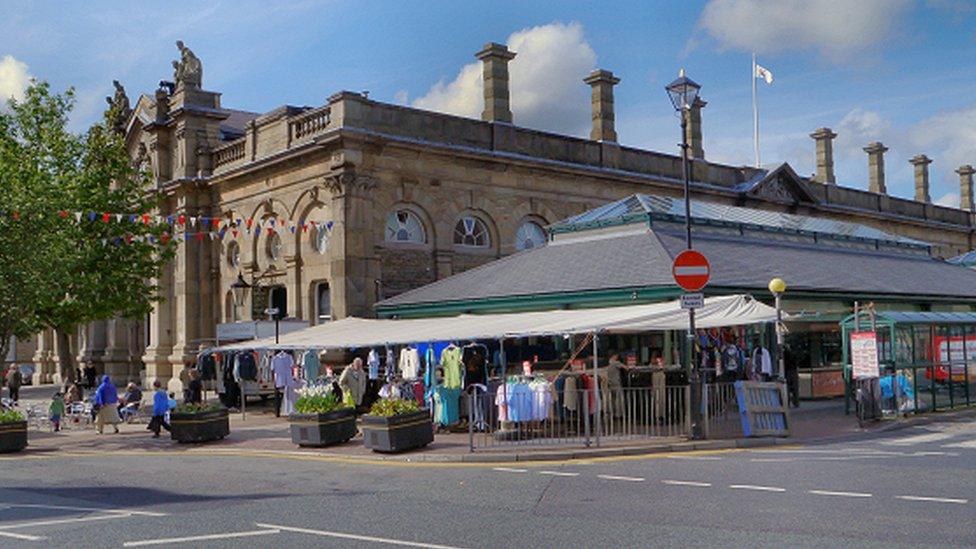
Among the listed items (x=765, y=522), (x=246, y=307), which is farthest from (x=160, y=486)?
(x=246, y=307)

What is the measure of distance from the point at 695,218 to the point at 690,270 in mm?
10493

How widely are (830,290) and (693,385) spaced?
8.44 m

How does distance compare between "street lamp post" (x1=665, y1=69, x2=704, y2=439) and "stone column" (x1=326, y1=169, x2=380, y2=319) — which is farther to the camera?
"stone column" (x1=326, y1=169, x2=380, y2=319)

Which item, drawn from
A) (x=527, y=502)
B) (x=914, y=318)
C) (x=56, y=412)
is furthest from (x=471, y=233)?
(x=527, y=502)

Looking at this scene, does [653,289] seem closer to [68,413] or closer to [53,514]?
[53,514]

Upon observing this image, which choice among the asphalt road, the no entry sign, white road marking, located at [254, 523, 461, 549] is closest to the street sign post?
the no entry sign

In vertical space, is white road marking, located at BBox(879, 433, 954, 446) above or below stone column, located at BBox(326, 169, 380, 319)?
below

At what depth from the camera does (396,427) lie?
16406mm

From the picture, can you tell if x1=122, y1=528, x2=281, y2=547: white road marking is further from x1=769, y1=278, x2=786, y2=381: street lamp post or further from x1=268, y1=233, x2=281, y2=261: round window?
x1=268, y1=233, x2=281, y2=261: round window

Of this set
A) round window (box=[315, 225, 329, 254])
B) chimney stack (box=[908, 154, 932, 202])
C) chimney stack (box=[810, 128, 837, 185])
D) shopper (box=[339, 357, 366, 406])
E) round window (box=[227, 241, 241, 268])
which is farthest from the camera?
chimney stack (box=[908, 154, 932, 202])

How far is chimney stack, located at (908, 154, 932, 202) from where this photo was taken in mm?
55438

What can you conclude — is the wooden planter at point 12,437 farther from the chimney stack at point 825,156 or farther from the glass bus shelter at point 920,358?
the chimney stack at point 825,156

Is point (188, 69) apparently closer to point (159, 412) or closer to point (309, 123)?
point (309, 123)

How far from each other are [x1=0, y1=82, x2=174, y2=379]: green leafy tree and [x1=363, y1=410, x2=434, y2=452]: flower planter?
9641mm
